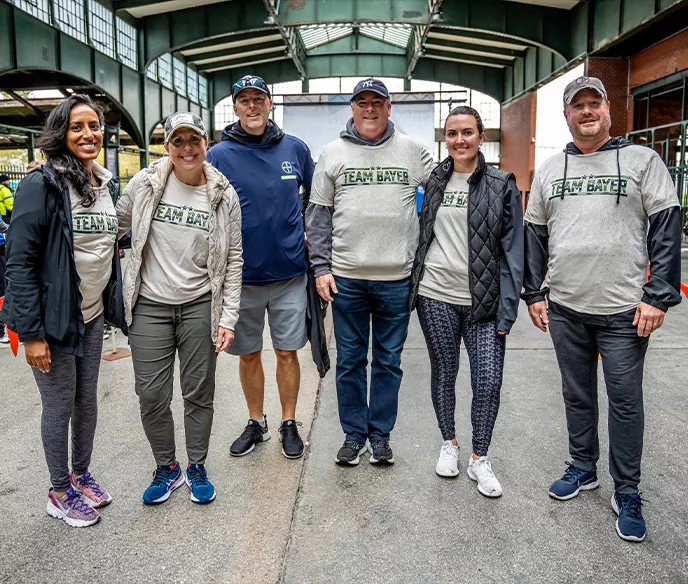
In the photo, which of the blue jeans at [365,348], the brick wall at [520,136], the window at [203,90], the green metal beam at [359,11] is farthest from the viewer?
the window at [203,90]

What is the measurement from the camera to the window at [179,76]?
2141 cm

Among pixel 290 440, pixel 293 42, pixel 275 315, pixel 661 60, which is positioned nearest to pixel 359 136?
pixel 275 315

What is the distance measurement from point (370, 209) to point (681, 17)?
12406 mm

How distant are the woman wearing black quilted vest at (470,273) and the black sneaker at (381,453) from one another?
0.30m

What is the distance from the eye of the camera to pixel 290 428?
3.87 meters

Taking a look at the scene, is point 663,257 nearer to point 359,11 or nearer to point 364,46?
point 359,11

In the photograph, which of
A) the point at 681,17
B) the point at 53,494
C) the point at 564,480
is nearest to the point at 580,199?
the point at 564,480

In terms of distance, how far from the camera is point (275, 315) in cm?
389

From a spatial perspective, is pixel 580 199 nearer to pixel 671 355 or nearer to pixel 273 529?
pixel 273 529

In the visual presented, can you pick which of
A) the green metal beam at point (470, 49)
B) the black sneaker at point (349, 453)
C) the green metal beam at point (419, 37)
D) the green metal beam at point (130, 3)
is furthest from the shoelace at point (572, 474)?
the green metal beam at point (470, 49)

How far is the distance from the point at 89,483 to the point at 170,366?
2.39 ft

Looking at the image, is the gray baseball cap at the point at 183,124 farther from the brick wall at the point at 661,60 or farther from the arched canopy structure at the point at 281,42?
the brick wall at the point at 661,60

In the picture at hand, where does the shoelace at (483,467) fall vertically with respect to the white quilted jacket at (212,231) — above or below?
below

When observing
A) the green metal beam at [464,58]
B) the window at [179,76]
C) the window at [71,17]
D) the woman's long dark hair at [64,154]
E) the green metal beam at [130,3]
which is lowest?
the woman's long dark hair at [64,154]
